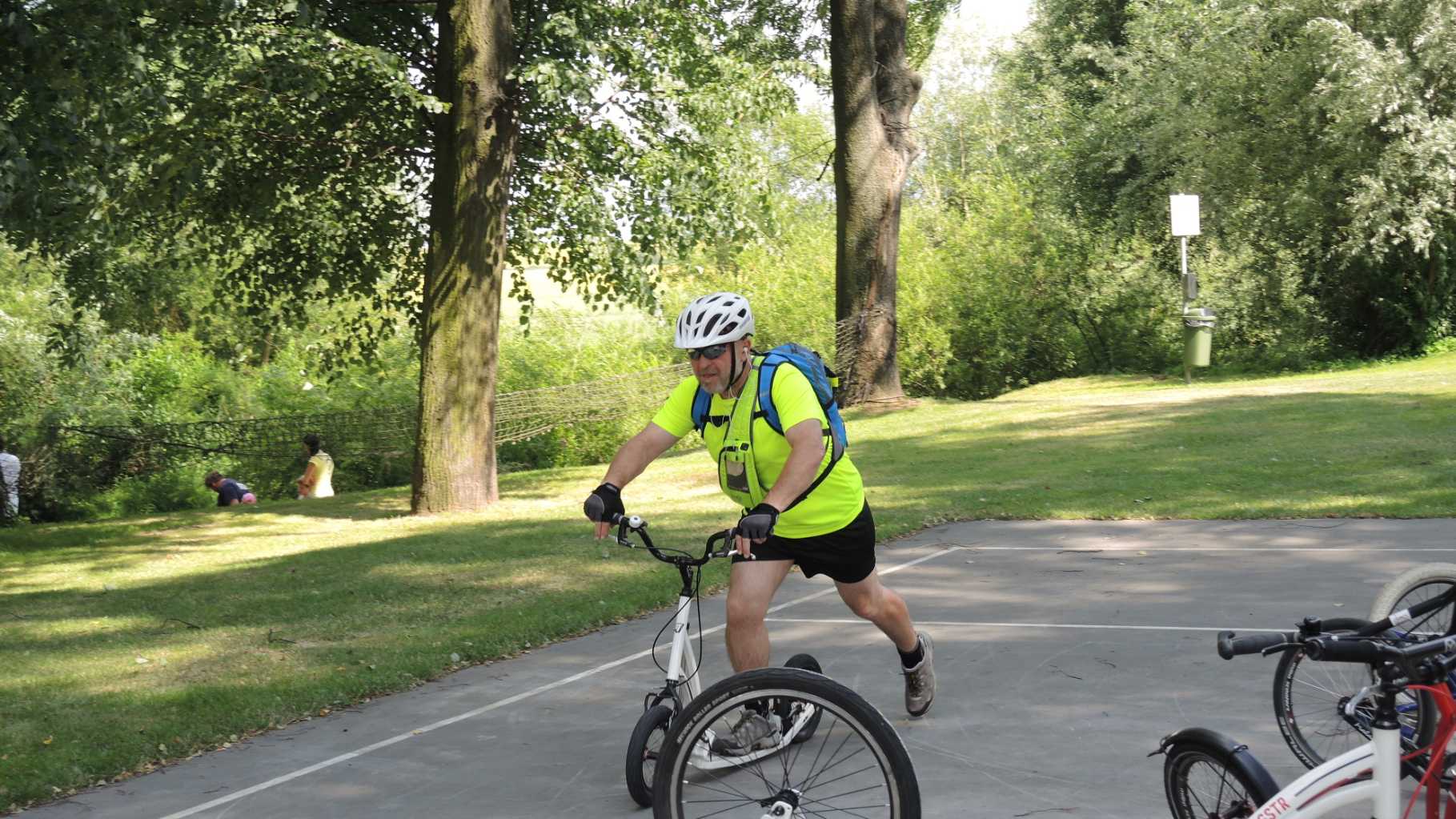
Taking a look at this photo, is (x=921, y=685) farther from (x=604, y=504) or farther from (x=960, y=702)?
(x=604, y=504)

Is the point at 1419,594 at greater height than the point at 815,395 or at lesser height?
lesser

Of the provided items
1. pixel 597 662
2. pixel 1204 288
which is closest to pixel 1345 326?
pixel 1204 288

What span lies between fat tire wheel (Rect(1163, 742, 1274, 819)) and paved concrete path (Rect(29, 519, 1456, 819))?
81 cm

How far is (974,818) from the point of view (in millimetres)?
5113

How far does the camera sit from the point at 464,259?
54.3ft

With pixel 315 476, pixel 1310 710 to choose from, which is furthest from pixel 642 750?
pixel 315 476

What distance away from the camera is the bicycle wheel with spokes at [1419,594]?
5207 mm

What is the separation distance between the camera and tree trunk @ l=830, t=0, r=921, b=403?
2500 cm

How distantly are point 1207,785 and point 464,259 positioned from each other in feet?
44.2

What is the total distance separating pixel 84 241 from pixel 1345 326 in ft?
90.2

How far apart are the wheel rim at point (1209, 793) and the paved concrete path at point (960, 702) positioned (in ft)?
2.68

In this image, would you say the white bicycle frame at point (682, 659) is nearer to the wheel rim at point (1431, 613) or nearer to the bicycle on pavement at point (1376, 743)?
the bicycle on pavement at point (1376, 743)

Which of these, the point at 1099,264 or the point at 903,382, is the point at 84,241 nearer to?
the point at 903,382

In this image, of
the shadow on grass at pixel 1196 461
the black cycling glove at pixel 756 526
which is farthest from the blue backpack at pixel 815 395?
the shadow on grass at pixel 1196 461
